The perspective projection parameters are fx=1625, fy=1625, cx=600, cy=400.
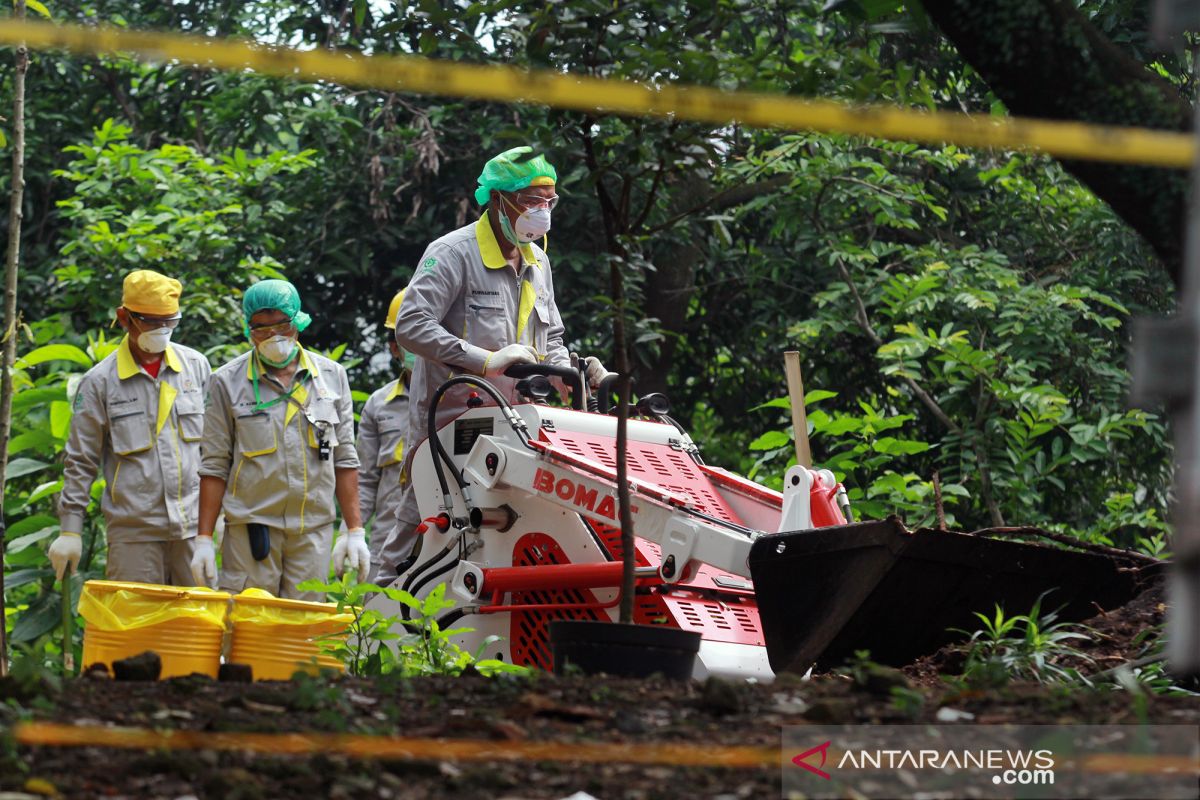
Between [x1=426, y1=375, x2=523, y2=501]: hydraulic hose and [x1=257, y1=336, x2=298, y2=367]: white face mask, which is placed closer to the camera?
[x1=426, y1=375, x2=523, y2=501]: hydraulic hose

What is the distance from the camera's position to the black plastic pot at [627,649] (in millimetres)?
3846

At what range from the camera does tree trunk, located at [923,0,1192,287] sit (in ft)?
12.3

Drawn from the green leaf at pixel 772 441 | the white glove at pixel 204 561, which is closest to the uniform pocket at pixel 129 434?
the white glove at pixel 204 561

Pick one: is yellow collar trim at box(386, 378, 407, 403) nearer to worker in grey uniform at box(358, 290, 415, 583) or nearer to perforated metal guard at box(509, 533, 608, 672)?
worker in grey uniform at box(358, 290, 415, 583)

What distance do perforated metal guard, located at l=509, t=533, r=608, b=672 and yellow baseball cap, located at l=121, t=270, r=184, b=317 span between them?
2366 millimetres

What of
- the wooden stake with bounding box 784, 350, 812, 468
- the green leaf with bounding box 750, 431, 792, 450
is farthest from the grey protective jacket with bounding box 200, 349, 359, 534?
the wooden stake with bounding box 784, 350, 812, 468

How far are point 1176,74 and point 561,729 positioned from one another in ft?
17.1

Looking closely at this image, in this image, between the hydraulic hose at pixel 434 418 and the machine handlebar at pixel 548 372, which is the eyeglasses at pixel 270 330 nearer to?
the hydraulic hose at pixel 434 418

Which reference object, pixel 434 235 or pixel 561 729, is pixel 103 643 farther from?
pixel 434 235

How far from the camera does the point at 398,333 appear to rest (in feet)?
20.2

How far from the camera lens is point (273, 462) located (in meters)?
7.20

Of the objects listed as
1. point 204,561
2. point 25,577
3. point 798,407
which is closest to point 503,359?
point 798,407

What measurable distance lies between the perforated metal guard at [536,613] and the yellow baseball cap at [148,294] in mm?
2366

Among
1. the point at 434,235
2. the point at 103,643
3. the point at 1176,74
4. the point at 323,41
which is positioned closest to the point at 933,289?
the point at 1176,74
